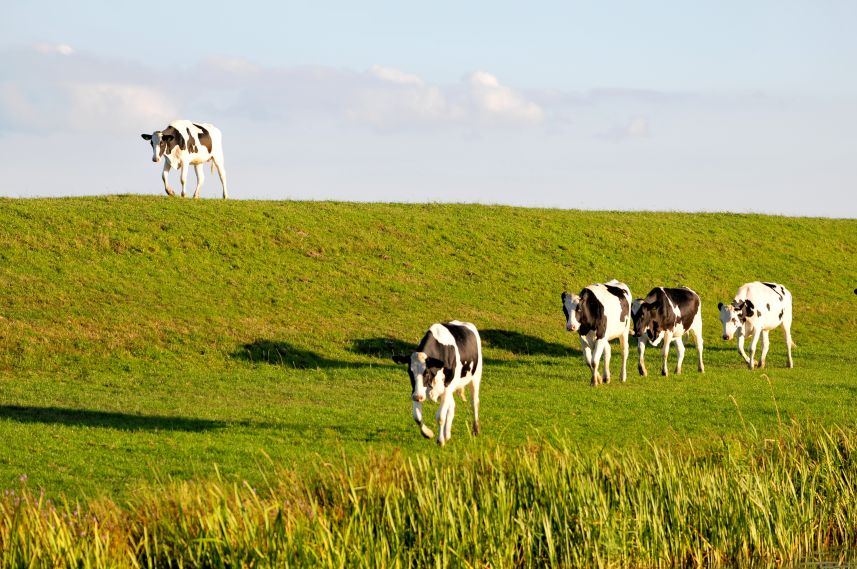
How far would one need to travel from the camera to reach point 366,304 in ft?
135

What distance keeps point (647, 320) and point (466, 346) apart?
12.4 metres

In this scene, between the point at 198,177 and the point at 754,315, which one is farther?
A: the point at 198,177

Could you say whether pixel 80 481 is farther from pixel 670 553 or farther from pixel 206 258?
pixel 206 258

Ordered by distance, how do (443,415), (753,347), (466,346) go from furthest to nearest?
(753,347) < (466,346) < (443,415)

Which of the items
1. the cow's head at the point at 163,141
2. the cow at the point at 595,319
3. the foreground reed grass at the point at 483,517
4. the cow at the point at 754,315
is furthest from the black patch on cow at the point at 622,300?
the cow's head at the point at 163,141

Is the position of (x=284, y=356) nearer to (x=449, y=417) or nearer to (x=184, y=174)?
(x=449, y=417)

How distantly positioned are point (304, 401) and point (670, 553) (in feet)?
44.3

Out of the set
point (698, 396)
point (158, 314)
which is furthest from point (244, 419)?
point (158, 314)

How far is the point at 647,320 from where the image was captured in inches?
1252

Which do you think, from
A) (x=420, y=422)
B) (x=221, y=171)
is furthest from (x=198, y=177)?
(x=420, y=422)

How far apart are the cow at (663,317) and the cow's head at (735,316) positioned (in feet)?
7.34

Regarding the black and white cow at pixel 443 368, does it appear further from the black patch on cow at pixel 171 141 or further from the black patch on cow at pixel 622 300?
the black patch on cow at pixel 171 141

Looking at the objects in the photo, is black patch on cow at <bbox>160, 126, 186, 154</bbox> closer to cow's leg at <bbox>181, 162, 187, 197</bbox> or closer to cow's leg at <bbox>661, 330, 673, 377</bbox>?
cow's leg at <bbox>181, 162, 187, 197</bbox>

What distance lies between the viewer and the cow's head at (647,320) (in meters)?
31.7
